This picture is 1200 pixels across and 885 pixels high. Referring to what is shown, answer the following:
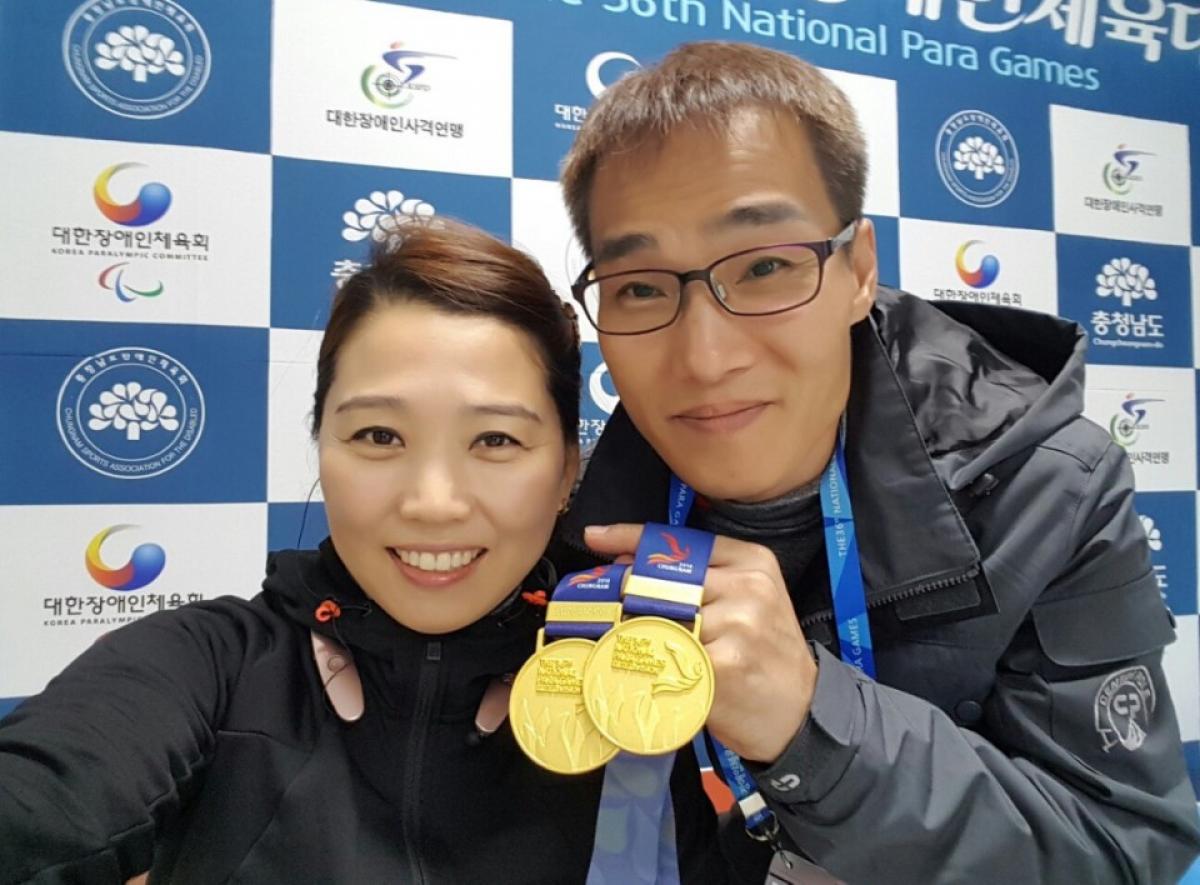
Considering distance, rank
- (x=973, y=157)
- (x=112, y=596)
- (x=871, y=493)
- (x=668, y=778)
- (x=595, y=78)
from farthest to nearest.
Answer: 1. (x=973, y=157)
2. (x=595, y=78)
3. (x=112, y=596)
4. (x=871, y=493)
5. (x=668, y=778)

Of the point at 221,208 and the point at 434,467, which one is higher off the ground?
the point at 221,208

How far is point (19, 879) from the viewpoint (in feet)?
1.97

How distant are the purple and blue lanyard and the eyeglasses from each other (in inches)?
9.4

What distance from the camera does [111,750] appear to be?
68cm

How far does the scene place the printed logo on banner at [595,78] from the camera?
70.1 inches

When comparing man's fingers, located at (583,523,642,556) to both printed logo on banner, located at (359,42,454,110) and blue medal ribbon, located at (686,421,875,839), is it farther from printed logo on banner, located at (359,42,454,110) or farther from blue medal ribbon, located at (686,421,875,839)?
printed logo on banner, located at (359,42,454,110)

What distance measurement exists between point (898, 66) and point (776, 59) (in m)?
1.29

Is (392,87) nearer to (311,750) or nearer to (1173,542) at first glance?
(311,750)

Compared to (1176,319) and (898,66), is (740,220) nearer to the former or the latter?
(898,66)

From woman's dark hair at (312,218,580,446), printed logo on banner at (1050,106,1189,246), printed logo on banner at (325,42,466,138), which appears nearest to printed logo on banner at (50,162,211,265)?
printed logo on banner at (325,42,466,138)

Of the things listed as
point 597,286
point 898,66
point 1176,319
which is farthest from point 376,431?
point 1176,319

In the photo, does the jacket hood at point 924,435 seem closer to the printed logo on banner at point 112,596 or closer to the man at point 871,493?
the man at point 871,493

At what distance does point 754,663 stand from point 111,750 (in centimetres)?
56

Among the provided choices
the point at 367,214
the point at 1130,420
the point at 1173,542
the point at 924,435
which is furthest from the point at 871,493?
the point at 1173,542
